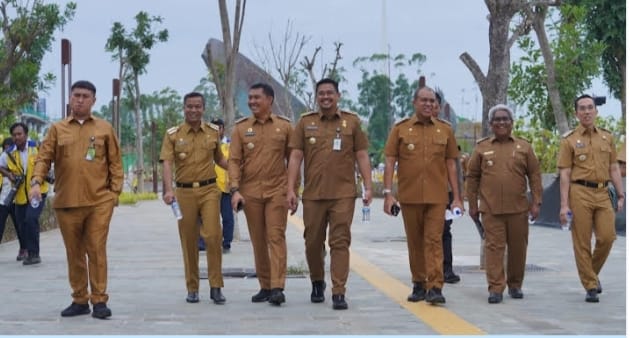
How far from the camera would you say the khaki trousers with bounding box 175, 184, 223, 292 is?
9.03 metres

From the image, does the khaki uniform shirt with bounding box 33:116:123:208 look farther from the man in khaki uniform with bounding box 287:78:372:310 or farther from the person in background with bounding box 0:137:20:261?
the person in background with bounding box 0:137:20:261

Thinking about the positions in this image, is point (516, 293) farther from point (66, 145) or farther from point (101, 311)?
point (66, 145)

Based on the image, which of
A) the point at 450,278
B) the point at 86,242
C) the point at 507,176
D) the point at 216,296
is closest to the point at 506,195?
the point at 507,176

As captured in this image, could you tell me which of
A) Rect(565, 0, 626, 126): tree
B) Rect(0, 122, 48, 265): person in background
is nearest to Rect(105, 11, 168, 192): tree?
Rect(565, 0, 626, 126): tree

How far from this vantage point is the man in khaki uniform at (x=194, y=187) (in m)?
9.03

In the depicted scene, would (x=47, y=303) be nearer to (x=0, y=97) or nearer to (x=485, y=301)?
(x=485, y=301)

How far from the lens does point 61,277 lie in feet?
36.0

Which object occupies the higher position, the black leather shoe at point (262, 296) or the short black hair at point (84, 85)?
the short black hair at point (84, 85)

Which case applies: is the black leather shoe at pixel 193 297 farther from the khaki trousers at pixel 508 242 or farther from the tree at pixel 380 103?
the tree at pixel 380 103

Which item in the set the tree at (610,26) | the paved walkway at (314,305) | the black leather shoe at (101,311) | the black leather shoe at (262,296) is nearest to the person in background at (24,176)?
the paved walkway at (314,305)

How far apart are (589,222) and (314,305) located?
7.86 feet

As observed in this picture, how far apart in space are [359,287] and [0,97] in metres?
9.90

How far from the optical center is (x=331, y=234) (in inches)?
348

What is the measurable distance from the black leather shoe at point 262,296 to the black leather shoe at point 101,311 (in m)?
1.35
